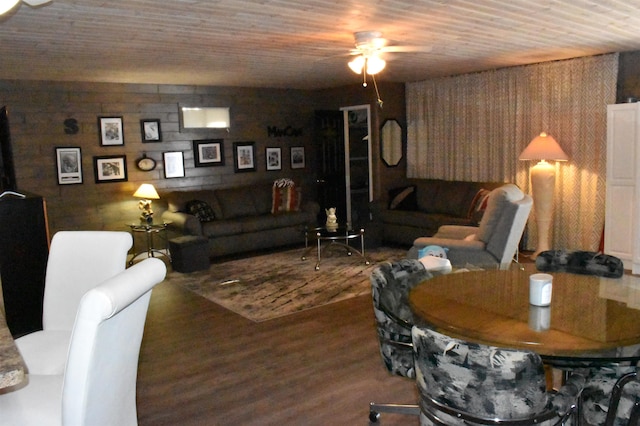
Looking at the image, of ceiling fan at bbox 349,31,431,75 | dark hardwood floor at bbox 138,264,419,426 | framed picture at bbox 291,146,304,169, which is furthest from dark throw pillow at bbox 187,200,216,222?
ceiling fan at bbox 349,31,431,75

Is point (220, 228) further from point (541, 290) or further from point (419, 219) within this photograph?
point (541, 290)

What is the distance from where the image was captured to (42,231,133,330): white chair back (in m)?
2.73

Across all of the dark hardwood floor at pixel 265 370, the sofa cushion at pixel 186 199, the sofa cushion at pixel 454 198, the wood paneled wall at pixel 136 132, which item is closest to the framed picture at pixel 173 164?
the wood paneled wall at pixel 136 132

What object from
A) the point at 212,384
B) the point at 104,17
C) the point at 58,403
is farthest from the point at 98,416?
the point at 104,17

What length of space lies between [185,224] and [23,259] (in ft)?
10.1

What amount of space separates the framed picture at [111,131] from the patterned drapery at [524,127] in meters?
4.16

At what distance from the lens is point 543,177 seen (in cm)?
648

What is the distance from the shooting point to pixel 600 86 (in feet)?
20.2

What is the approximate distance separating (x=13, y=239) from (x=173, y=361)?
135cm

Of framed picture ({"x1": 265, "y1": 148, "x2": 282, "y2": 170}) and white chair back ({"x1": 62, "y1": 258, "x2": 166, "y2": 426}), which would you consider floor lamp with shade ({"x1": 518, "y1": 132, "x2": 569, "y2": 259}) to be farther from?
white chair back ({"x1": 62, "y1": 258, "x2": 166, "y2": 426})

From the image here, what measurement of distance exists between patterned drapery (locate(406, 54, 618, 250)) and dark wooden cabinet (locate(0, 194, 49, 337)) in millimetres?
5577

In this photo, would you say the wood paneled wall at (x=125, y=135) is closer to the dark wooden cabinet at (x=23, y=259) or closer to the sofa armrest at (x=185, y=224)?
the sofa armrest at (x=185, y=224)

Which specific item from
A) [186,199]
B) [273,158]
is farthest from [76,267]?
[273,158]

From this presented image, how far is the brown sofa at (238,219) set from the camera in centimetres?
710
